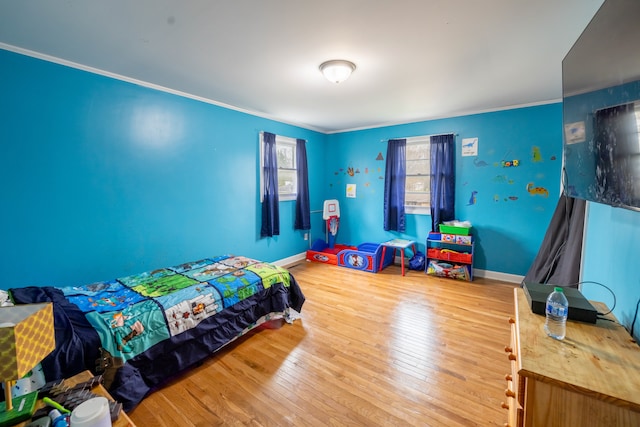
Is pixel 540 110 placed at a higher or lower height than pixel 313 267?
higher

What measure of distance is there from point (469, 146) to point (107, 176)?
439 cm

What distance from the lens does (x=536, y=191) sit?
11.2 feet

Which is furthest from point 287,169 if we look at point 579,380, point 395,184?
point 579,380

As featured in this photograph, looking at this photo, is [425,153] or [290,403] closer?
[290,403]

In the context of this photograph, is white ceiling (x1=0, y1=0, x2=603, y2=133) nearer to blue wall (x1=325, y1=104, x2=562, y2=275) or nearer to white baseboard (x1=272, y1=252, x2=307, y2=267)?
blue wall (x1=325, y1=104, x2=562, y2=275)

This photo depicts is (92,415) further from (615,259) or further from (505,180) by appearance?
(505,180)

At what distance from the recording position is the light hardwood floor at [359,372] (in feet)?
5.19

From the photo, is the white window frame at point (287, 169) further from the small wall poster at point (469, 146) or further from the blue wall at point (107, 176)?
the small wall poster at point (469, 146)

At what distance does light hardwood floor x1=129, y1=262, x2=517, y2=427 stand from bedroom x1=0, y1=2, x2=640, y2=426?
98 centimetres

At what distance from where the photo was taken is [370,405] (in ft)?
5.41

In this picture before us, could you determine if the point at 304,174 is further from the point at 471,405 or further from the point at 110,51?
the point at 471,405

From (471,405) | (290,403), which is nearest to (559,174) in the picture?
(471,405)

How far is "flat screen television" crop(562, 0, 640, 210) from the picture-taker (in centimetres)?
88

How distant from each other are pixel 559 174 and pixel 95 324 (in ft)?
15.7
